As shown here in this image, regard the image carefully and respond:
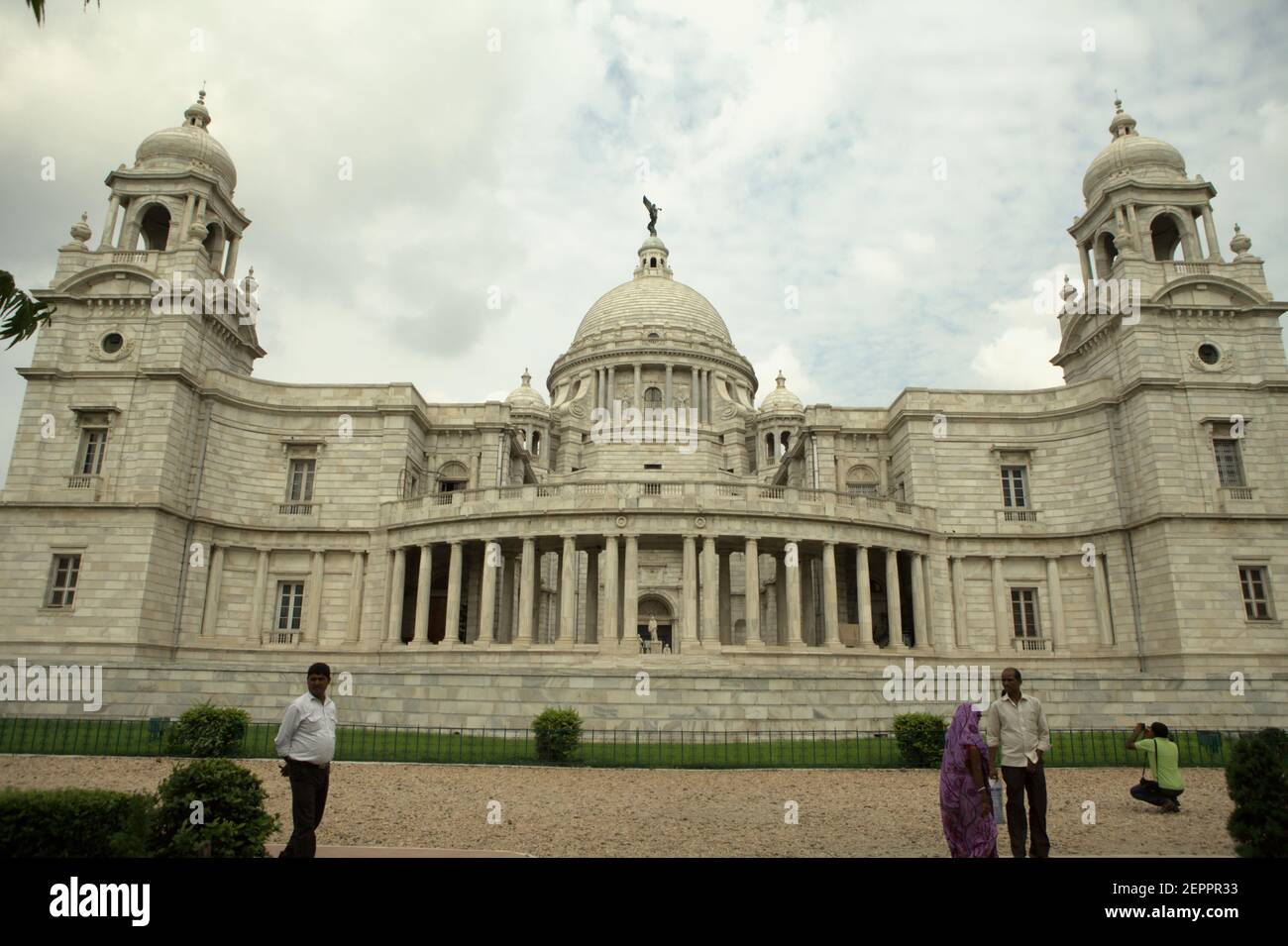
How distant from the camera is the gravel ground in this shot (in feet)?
38.1

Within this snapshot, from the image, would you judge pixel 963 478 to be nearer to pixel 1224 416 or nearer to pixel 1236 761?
pixel 1224 416

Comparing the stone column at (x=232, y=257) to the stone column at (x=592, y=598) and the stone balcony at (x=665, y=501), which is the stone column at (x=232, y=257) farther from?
the stone column at (x=592, y=598)

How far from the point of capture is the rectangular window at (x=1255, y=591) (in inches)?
1276

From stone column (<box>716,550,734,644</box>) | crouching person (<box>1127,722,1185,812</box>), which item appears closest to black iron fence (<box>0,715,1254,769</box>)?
crouching person (<box>1127,722,1185,812</box>)

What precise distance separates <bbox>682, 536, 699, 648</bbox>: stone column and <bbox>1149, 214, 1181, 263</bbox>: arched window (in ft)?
88.4

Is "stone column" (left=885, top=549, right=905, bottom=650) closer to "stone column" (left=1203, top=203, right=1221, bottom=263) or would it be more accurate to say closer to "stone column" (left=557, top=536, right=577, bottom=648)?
"stone column" (left=557, top=536, right=577, bottom=648)

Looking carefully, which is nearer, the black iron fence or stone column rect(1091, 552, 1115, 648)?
the black iron fence

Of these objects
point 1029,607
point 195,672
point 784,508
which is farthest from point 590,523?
point 1029,607

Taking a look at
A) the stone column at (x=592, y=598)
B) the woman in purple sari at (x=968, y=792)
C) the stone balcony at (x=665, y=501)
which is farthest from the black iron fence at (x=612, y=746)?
the stone column at (x=592, y=598)

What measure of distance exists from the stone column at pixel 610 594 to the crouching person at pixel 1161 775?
61.8 feet

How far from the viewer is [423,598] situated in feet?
114

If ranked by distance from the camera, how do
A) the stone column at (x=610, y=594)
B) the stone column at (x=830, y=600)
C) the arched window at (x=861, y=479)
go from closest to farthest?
the stone column at (x=610, y=594) < the stone column at (x=830, y=600) < the arched window at (x=861, y=479)
